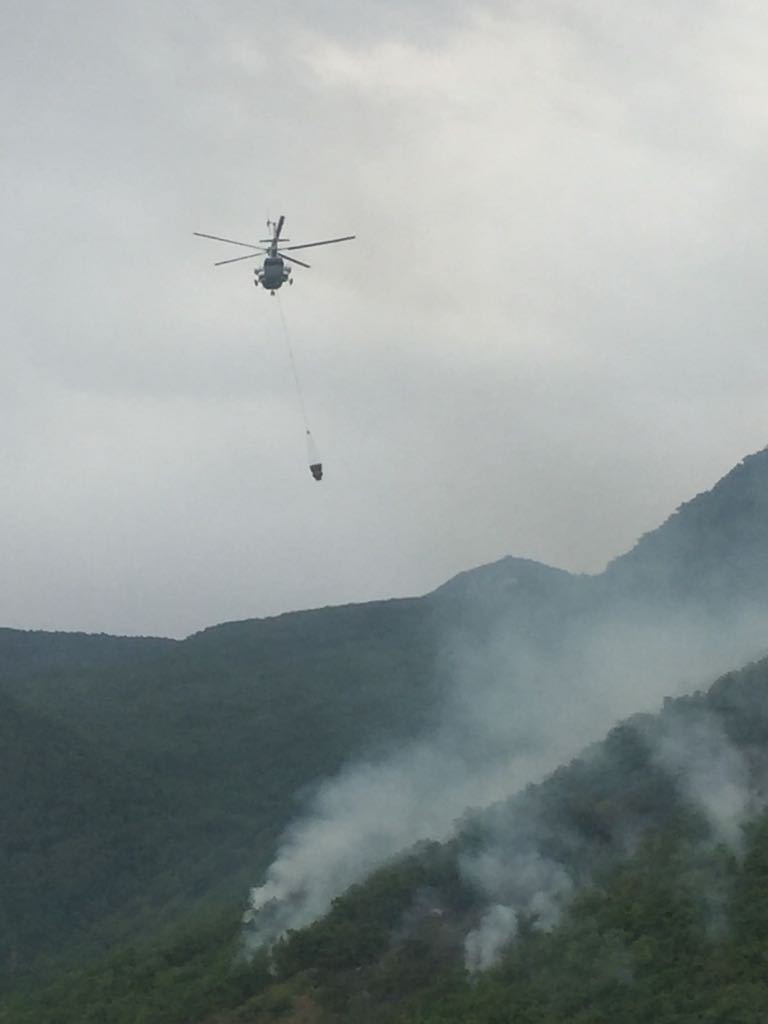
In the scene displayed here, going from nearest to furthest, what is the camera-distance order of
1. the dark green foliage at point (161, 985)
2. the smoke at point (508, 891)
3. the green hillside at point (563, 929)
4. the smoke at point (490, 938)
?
the green hillside at point (563, 929)
the smoke at point (490, 938)
the smoke at point (508, 891)
the dark green foliage at point (161, 985)

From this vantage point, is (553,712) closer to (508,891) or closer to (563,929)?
(508,891)

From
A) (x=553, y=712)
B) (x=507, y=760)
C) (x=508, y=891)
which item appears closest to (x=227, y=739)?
(x=553, y=712)

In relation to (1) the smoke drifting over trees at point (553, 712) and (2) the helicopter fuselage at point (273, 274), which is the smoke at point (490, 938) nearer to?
(1) the smoke drifting over trees at point (553, 712)

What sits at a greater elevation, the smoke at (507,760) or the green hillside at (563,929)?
the smoke at (507,760)

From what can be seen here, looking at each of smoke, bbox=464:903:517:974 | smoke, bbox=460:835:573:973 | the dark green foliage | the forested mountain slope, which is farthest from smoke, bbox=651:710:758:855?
the forested mountain slope

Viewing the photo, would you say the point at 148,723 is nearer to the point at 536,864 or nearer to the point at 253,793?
the point at 253,793

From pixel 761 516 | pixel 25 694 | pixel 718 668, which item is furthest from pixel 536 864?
pixel 25 694

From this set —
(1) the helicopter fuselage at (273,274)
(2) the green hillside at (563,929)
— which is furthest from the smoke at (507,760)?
(1) the helicopter fuselage at (273,274)
